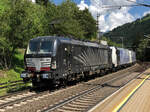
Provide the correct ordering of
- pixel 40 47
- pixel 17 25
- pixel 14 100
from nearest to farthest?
1. pixel 14 100
2. pixel 40 47
3. pixel 17 25

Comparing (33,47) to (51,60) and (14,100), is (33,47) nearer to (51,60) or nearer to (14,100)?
(51,60)

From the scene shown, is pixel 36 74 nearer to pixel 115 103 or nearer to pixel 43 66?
pixel 43 66

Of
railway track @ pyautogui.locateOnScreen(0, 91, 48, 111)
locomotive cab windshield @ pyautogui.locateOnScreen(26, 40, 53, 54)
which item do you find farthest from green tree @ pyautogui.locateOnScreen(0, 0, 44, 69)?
railway track @ pyautogui.locateOnScreen(0, 91, 48, 111)

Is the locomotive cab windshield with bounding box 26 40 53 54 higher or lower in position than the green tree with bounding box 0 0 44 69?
lower

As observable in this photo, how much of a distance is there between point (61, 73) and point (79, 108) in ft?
14.5

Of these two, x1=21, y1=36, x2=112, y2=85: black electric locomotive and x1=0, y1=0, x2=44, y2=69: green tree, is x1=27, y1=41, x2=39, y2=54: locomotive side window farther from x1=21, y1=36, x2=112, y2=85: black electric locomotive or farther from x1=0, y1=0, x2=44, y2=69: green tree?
x1=0, y1=0, x2=44, y2=69: green tree

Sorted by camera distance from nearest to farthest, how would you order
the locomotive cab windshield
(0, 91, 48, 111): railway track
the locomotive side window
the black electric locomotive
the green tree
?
(0, 91, 48, 111): railway track < the black electric locomotive < the locomotive cab windshield < the locomotive side window < the green tree

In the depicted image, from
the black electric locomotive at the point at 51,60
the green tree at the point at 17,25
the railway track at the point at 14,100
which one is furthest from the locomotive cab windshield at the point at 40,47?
the green tree at the point at 17,25

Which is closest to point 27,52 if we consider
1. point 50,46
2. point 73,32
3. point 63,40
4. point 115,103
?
point 50,46

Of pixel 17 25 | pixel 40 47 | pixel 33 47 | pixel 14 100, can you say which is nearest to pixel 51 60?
pixel 40 47

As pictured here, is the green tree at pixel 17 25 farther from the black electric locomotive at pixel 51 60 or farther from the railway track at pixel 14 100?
the railway track at pixel 14 100

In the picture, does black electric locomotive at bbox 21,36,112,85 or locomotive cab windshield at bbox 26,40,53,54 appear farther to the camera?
locomotive cab windshield at bbox 26,40,53,54

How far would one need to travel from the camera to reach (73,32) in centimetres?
3125

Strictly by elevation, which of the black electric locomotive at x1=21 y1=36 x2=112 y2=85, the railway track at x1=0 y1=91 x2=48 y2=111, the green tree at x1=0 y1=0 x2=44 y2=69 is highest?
the green tree at x1=0 y1=0 x2=44 y2=69
